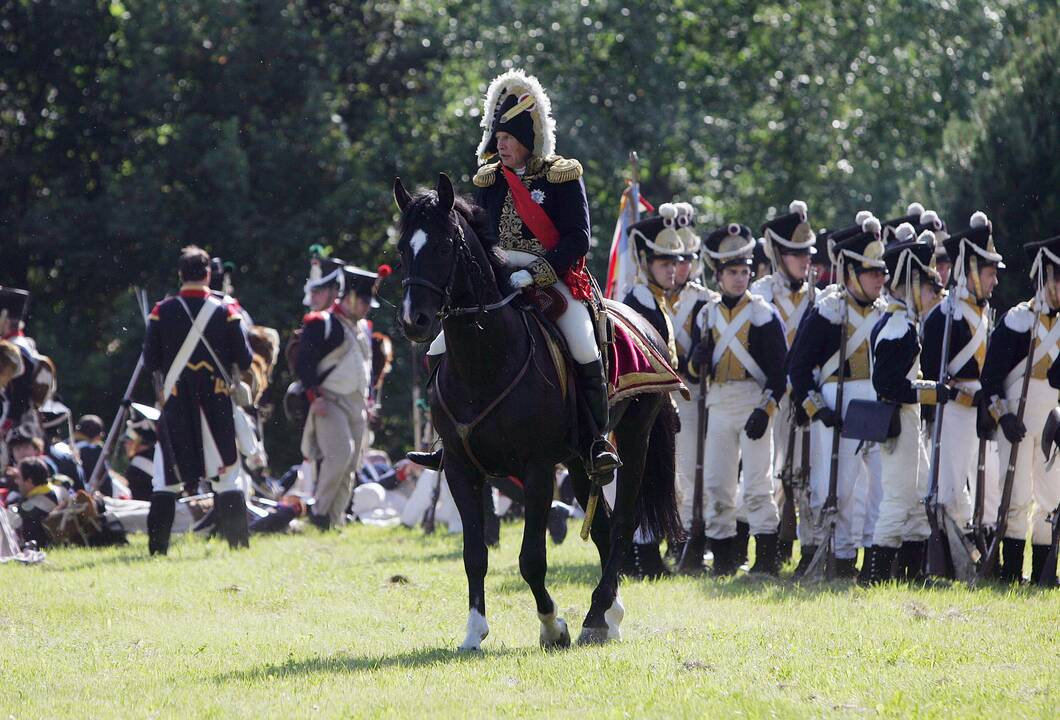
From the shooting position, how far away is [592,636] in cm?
916

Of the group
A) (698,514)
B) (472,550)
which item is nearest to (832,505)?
(698,514)

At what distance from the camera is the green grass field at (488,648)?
24.2 ft

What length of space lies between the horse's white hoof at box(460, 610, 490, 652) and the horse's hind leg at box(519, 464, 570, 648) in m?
0.30

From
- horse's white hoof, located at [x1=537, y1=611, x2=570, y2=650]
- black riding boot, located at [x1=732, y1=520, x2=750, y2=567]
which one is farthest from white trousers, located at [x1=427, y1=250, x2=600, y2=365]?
black riding boot, located at [x1=732, y1=520, x2=750, y2=567]

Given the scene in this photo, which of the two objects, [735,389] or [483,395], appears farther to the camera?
[735,389]

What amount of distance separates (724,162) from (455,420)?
82.8 ft

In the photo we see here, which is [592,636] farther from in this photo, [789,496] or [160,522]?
[160,522]

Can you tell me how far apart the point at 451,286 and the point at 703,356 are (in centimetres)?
493

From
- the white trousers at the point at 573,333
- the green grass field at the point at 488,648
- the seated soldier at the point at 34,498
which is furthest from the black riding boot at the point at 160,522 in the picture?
the white trousers at the point at 573,333

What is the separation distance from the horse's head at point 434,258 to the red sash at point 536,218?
74 centimetres

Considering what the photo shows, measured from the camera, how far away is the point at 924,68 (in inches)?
1276

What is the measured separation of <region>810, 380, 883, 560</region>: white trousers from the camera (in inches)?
488

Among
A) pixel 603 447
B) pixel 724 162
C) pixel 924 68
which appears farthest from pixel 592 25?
pixel 603 447

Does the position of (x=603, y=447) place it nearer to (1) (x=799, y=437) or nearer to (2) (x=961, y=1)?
(1) (x=799, y=437)
